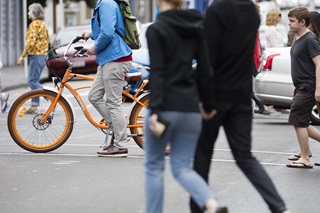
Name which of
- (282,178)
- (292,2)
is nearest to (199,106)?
(282,178)

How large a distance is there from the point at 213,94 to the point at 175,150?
461 mm

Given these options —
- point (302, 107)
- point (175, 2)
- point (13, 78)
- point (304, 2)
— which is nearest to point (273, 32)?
point (302, 107)

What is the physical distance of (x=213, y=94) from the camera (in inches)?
248

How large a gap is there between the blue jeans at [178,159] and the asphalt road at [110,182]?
53.5 inches

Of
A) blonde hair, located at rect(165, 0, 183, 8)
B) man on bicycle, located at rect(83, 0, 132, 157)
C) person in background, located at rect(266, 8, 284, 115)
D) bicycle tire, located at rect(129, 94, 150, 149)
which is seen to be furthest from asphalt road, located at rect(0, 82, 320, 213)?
person in background, located at rect(266, 8, 284, 115)

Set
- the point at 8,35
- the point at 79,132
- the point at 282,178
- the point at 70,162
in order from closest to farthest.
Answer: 1. the point at 282,178
2. the point at 70,162
3. the point at 79,132
4. the point at 8,35

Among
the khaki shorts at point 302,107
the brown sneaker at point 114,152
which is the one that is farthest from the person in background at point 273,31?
the khaki shorts at point 302,107

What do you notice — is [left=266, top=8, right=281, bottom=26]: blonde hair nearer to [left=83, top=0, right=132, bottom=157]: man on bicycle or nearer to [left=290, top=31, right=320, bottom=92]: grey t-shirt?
[left=83, top=0, right=132, bottom=157]: man on bicycle

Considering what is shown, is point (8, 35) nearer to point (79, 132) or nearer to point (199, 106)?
point (79, 132)

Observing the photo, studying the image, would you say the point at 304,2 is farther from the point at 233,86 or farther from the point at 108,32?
the point at 233,86

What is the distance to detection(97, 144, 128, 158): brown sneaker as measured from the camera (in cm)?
1038

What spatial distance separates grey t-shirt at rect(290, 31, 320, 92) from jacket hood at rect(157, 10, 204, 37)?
337cm

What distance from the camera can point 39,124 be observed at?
1068 centimetres

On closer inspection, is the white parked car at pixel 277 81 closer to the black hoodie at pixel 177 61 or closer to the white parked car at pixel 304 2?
the black hoodie at pixel 177 61
